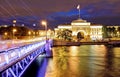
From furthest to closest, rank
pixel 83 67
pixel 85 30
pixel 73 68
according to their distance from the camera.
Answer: pixel 85 30 < pixel 83 67 < pixel 73 68

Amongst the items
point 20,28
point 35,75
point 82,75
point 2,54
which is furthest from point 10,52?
point 20,28

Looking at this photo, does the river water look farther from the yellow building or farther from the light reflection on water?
the yellow building

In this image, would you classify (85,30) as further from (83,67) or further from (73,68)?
(73,68)

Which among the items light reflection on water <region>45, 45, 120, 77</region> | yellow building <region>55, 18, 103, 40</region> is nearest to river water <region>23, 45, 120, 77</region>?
light reflection on water <region>45, 45, 120, 77</region>

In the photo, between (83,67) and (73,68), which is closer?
(73,68)

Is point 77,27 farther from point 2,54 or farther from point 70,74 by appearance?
point 2,54

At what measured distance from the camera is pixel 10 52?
16.8 meters

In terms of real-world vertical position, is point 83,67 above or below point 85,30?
below

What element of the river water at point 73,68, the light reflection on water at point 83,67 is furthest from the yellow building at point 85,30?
the river water at point 73,68

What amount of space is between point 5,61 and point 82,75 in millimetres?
21118

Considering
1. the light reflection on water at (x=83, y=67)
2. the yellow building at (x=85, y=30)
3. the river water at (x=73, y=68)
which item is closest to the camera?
the river water at (x=73, y=68)

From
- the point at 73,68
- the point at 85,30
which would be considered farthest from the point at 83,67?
the point at 85,30

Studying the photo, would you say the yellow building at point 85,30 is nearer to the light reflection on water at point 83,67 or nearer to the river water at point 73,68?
the light reflection on water at point 83,67

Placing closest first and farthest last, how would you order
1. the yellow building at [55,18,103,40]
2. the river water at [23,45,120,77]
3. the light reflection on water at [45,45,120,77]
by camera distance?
the river water at [23,45,120,77]
the light reflection on water at [45,45,120,77]
the yellow building at [55,18,103,40]
